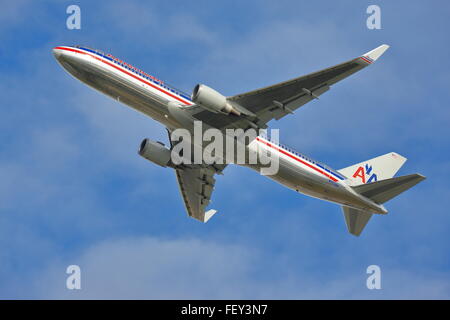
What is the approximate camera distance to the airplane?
5081 cm

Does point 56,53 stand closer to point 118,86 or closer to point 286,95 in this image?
point 118,86

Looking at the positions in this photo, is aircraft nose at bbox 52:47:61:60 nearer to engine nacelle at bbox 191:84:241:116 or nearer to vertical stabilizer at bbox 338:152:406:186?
engine nacelle at bbox 191:84:241:116

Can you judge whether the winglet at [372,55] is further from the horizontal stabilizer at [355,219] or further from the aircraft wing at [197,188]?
the aircraft wing at [197,188]

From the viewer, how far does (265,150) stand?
56.0m

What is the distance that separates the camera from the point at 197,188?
217 ft

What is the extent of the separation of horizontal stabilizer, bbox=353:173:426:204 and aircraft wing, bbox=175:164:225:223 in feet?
47.1

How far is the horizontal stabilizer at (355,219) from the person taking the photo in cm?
6183

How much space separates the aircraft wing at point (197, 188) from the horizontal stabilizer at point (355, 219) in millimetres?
12840

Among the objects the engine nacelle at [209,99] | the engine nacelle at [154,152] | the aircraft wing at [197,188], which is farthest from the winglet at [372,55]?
the engine nacelle at [154,152]

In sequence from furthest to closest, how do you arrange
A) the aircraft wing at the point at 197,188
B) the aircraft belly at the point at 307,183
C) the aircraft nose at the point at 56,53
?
the aircraft wing at the point at 197,188 < the aircraft belly at the point at 307,183 < the aircraft nose at the point at 56,53

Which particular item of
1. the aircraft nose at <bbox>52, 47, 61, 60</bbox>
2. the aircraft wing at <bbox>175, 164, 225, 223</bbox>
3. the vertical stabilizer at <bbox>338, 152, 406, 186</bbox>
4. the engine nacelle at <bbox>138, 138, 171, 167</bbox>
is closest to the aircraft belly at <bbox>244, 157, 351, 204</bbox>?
the vertical stabilizer at <bbox>338, 152, 406, 186</bbox>

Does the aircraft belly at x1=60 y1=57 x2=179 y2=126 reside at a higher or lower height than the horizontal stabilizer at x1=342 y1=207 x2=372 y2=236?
higher

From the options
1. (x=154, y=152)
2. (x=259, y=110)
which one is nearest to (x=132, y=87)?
(x=154, y=152)

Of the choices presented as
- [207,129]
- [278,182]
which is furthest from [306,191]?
[207,129]
